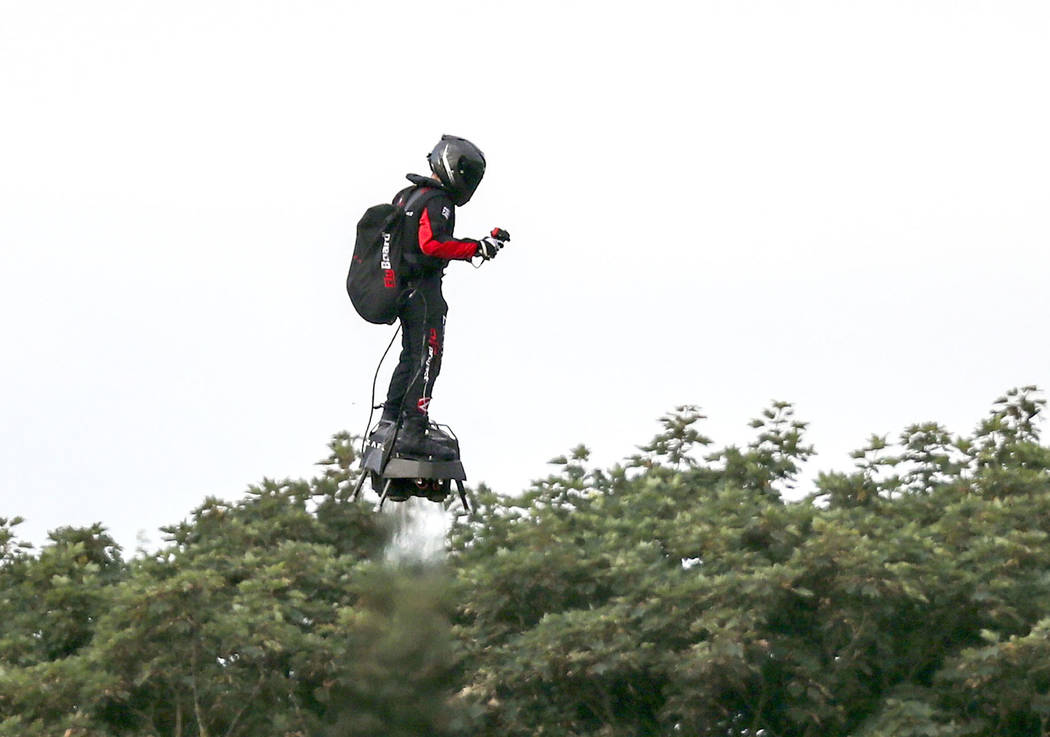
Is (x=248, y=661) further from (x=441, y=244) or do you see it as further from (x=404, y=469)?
(x=441, y=244)

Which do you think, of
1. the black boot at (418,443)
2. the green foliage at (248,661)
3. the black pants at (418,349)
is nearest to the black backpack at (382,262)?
the black pants at (418,349)

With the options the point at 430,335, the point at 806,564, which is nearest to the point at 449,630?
the point at 806,564

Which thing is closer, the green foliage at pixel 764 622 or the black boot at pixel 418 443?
the black boot at pixel 418 443

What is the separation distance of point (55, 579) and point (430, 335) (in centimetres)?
770

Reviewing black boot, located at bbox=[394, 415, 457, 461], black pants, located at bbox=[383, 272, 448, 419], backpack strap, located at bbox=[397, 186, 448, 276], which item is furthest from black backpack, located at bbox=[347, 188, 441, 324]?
black boot, located at bbox=[394, 415, 457, 461]

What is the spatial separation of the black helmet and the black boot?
166 centimetres

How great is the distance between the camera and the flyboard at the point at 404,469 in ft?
53.5

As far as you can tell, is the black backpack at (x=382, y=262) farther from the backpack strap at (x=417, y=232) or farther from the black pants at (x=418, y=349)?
the black pants at (x=418, y=349)

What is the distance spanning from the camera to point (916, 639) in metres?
21.8

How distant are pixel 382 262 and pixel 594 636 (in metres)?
6.08

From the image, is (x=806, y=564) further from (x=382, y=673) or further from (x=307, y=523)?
(x=307, y=523)

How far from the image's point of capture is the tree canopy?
21.0 meters

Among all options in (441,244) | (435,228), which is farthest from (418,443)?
(435,228)

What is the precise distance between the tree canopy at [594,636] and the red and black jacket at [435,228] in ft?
17.4
